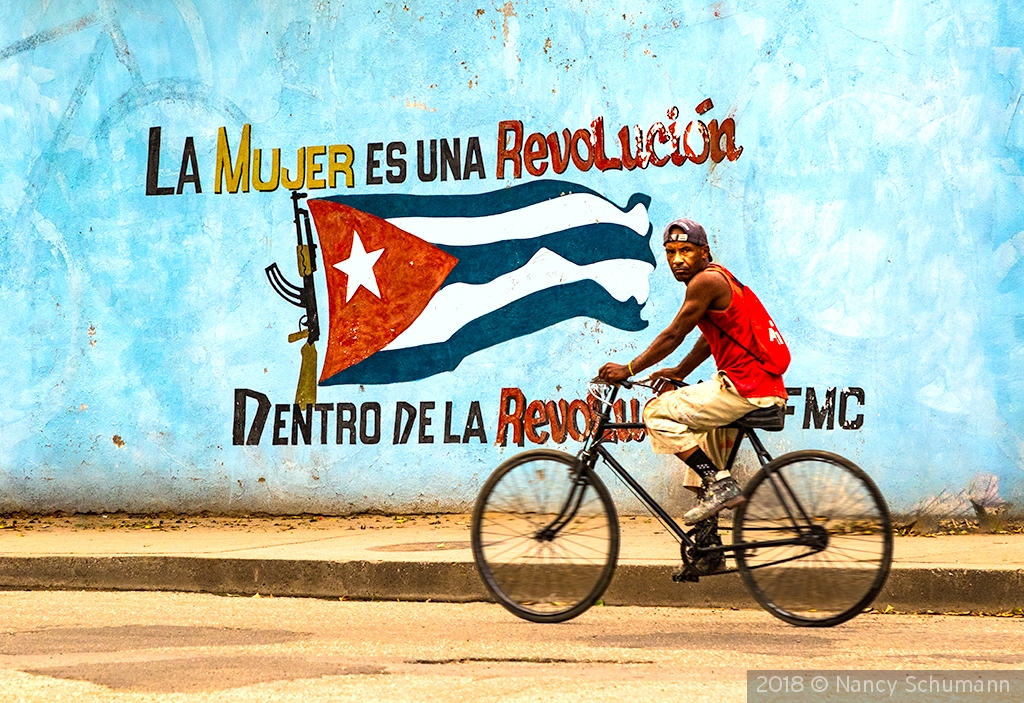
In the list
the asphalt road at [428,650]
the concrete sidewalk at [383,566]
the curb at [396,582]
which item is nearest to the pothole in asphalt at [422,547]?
the concrete sidewalk at [383,566]

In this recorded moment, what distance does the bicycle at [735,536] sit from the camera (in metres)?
5.36

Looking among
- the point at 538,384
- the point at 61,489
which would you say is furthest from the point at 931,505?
the point at 61,489

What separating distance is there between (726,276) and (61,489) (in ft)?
20.4

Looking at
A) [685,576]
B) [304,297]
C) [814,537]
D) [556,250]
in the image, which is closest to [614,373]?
[685,576]

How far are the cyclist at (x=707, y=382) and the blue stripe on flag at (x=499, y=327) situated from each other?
3492 mm

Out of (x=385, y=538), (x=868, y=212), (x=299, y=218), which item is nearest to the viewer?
(x=385, y=538)

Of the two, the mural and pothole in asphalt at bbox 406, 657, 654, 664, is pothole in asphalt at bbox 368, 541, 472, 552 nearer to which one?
the mural

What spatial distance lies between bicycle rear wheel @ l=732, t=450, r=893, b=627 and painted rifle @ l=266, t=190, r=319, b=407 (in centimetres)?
472

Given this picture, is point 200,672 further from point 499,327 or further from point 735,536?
point 499,327

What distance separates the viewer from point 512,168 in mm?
9266

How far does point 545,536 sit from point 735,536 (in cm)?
82

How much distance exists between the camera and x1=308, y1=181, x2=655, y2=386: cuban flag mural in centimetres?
911

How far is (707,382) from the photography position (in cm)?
544

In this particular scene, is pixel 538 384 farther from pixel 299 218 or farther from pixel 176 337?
pixel 176 337
